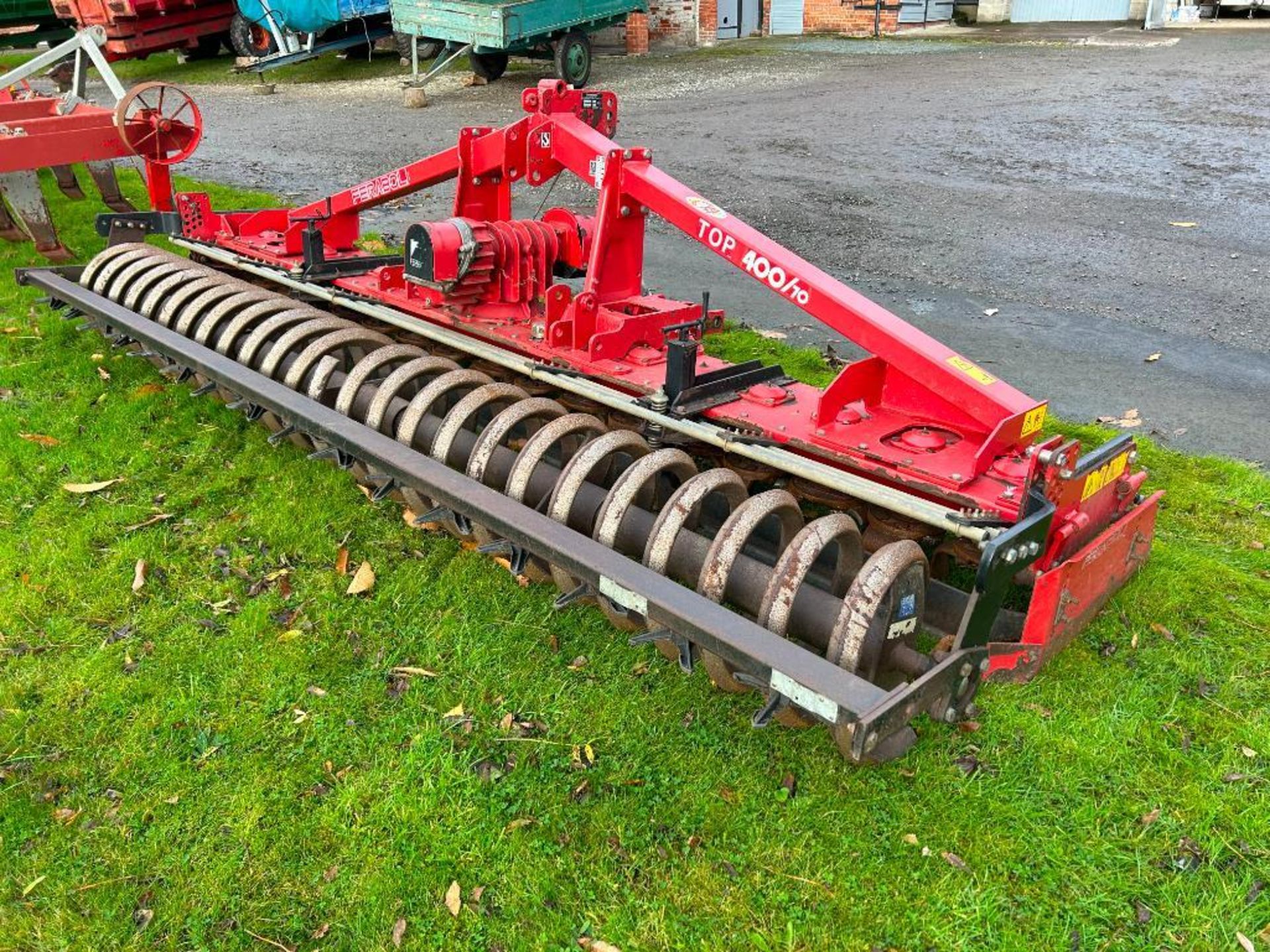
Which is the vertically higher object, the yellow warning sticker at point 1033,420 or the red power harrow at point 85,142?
the red power harrow at point 85,142

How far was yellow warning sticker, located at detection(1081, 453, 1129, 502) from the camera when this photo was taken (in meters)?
3.41

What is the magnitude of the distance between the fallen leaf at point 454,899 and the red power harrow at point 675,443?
939mm

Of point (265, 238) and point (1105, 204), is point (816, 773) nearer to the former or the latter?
point (265, 238)

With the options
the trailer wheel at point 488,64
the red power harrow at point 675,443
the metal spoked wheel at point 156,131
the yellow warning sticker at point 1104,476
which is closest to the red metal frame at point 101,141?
the metal spoked wheel at point 156,131

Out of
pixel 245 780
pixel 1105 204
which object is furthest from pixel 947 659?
pixel 1105 204

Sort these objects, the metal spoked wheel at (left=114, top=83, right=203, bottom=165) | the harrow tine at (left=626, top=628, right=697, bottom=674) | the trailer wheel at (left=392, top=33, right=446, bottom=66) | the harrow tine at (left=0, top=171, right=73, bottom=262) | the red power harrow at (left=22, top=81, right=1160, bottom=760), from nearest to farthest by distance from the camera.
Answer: the red power harrow at (left=22, top=81, right=1160, bottom=760)
the harrow tine at (left=626, top=628, right=697, bottom=674)
the metal spoked wheel at (left=114, top=83, right=203, bottom=165)
the harrow tine at (left=0, top=171, right=73, bottom=262)
the trailer wheel at (left=392, top=33, right=446, bottom=66)

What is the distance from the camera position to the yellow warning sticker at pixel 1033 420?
11.4 feet

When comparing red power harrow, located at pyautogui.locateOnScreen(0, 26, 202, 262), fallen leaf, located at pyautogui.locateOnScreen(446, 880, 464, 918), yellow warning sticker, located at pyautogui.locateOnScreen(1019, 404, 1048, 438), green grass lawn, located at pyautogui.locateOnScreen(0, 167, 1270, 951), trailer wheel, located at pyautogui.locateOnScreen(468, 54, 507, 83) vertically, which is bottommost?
fallen leaf, located at pyautogui.locateOnScreen(446, 880, 464, 918)

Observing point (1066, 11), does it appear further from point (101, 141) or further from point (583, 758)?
point (583, 758)

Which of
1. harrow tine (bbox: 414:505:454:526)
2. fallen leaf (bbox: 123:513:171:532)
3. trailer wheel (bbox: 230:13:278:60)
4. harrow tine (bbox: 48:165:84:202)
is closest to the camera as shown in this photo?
harrow tine (bbox: 414:505:454:526)

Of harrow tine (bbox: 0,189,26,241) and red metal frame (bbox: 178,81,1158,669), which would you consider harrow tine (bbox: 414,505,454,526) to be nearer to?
red metal frame (bbox: 178,81,1158,669)

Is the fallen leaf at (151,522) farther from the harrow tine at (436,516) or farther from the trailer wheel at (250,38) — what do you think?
the trailer wheel at (250,38)

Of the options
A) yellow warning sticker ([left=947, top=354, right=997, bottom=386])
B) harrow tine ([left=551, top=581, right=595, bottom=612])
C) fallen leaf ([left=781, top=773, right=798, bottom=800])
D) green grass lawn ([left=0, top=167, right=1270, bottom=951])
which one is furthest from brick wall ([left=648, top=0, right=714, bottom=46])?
fallen leaf ([left=781, top=773, right=798, bottom=800])

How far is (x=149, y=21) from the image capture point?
19.9 metres
